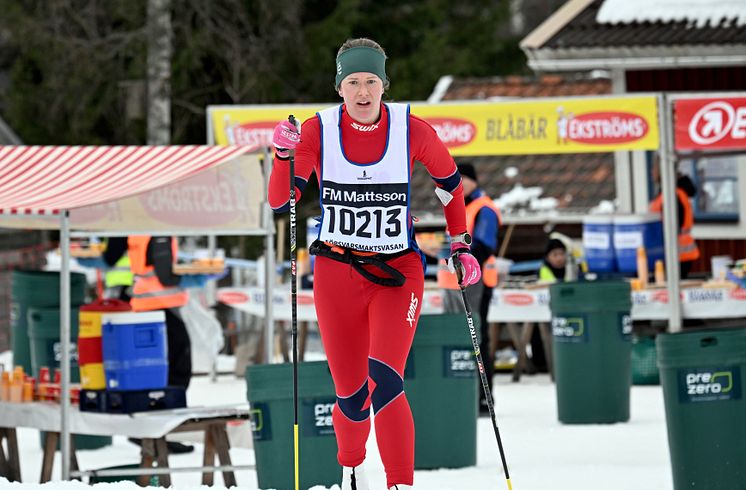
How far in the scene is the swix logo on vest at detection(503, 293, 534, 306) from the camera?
50.8ft

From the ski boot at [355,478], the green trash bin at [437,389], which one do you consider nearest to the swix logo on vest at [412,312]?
the ski boot at [355,478]

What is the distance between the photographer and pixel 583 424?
12.5 metres

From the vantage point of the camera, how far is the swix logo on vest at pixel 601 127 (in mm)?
14672

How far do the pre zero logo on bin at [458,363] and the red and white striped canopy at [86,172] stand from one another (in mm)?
1667

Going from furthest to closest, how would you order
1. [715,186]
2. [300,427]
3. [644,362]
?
[715,186], [644,362], [300,427]

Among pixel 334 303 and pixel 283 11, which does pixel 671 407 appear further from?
pixel 283 11

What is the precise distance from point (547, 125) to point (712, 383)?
6.86 m

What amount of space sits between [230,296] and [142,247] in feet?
16.1

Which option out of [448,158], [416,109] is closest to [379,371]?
[448,158]

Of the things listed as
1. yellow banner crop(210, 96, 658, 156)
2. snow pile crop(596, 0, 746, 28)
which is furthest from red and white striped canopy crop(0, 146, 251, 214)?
snow pile crop(596, 0, 746, 28)

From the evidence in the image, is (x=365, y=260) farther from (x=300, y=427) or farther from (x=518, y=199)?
(x=518, y=199)

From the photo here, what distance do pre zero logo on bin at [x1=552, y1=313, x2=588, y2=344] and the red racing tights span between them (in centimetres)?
525

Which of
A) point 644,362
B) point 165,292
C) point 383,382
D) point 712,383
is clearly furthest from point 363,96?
point 644,362

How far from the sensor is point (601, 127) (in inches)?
580
